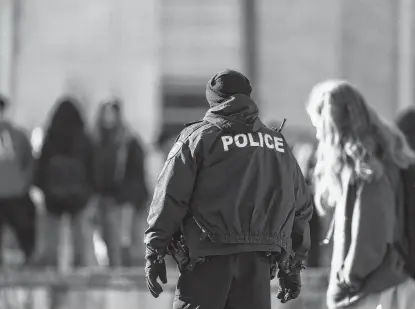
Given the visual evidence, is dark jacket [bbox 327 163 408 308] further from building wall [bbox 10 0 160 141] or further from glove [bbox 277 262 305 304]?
building wall [bbox 10 0 160 141]

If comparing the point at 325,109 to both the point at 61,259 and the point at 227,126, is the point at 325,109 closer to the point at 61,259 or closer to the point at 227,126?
the point at 227,126

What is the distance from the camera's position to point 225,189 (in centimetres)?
670

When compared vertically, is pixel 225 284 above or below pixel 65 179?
above

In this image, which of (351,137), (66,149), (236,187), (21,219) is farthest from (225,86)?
(66,149)

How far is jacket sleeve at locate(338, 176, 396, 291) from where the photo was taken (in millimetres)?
8133

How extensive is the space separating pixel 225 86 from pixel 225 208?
0.57 meters

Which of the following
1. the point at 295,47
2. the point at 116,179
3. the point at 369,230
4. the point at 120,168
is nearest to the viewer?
the point at 369,230

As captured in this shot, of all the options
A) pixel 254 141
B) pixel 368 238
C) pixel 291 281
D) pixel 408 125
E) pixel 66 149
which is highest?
pixel 254 141

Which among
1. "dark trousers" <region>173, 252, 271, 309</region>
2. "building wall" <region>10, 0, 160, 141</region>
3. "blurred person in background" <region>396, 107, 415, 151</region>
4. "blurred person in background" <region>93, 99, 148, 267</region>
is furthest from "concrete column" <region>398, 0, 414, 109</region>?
"dark trousers" <region>173, 252, 271, 309</region>

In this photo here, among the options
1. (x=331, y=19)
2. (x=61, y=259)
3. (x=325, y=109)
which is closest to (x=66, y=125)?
(x=61, y=259)

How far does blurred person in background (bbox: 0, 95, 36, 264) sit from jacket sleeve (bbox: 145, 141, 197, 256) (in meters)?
7.57

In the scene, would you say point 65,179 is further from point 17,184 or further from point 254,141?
point 254,141

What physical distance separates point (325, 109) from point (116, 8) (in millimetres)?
14922

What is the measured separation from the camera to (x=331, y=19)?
23.5 m
